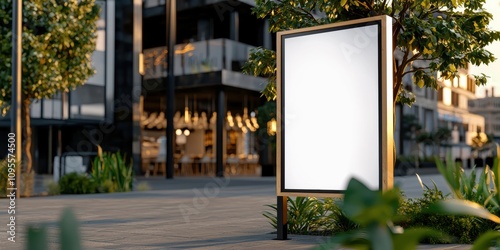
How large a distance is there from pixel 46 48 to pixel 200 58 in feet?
43.3

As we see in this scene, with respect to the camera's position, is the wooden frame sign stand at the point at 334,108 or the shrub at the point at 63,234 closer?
the shrub at the point at 63,234

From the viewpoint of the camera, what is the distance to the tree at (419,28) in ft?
31.3

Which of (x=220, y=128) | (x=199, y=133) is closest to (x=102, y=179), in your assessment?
(x=220, y=128)

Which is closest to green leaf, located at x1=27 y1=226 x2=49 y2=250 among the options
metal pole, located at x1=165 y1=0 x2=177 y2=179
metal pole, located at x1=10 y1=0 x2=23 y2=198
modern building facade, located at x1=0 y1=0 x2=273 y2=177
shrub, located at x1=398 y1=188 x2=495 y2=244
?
shrub, located at x1=398 y1=188 x2=495 y2=244

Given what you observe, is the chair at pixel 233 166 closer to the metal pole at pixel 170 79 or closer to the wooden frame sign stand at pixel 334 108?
the metal pole at pixel 170 79

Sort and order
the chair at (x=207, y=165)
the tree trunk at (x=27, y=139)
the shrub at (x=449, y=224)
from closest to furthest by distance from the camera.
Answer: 1. the shrub at (x=449, y=224)
2. the tree trunk at (x=27, y=139)
3. the chair at (x=207, y=165)

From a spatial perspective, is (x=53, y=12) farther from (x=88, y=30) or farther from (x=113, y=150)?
(x=113, y=150)

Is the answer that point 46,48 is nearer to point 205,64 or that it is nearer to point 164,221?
point 164,221

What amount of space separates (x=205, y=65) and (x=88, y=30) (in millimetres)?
12076

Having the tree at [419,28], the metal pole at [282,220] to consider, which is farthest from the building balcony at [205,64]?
the metal pole at [282,220]

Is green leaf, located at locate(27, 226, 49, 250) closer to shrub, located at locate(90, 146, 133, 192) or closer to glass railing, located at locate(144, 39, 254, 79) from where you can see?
shrub, located at locate(90, 146, 133, 192)

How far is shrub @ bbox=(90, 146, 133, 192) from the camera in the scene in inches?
812

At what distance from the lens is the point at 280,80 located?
29.1 ft

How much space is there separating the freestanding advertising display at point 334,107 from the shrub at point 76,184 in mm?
12485
